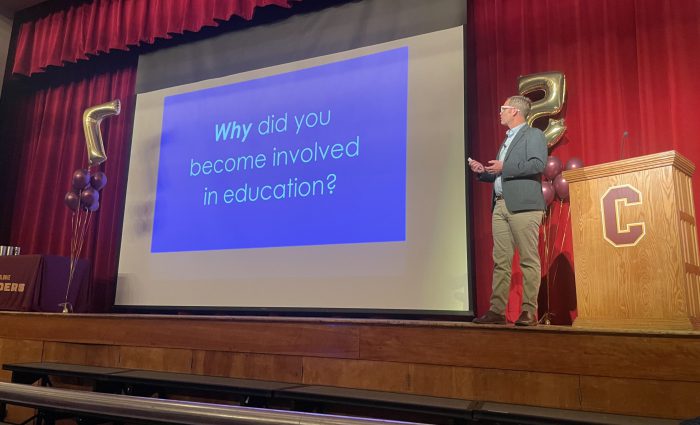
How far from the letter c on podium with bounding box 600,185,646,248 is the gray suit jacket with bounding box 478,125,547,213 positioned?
0.81 ft

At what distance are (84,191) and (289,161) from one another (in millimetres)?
1558

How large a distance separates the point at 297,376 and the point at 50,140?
12.2ft

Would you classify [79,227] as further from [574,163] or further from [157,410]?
[157,410]

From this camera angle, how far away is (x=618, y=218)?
218cm

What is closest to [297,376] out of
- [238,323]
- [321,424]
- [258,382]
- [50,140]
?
[258,382]

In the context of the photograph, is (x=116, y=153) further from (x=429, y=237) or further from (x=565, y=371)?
(x=565, y=371)

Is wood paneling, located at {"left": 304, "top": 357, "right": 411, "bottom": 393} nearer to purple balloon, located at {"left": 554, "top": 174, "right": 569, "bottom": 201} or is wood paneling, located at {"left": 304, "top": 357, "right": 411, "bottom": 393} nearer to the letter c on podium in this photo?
the letter c on podium

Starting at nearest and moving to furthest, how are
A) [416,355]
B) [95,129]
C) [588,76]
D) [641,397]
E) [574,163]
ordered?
[641,397]
[416,355]
[574,163]
[588,76]
[95,129]

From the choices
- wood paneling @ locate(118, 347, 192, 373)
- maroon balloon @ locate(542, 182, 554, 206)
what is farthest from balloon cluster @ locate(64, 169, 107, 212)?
maroon balloon @ locate(542, 182, 554, 206)

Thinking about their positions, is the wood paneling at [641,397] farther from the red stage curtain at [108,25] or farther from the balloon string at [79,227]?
the balloon string at [79,227]

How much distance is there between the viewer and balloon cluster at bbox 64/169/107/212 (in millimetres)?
3953

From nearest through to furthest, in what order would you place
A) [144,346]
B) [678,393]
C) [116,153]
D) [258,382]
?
[678,393] < [258,382] < [144,346] < [116,153]

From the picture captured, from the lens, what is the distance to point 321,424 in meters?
0.67

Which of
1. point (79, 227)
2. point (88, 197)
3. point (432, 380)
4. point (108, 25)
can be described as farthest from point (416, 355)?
point (108, 25)
